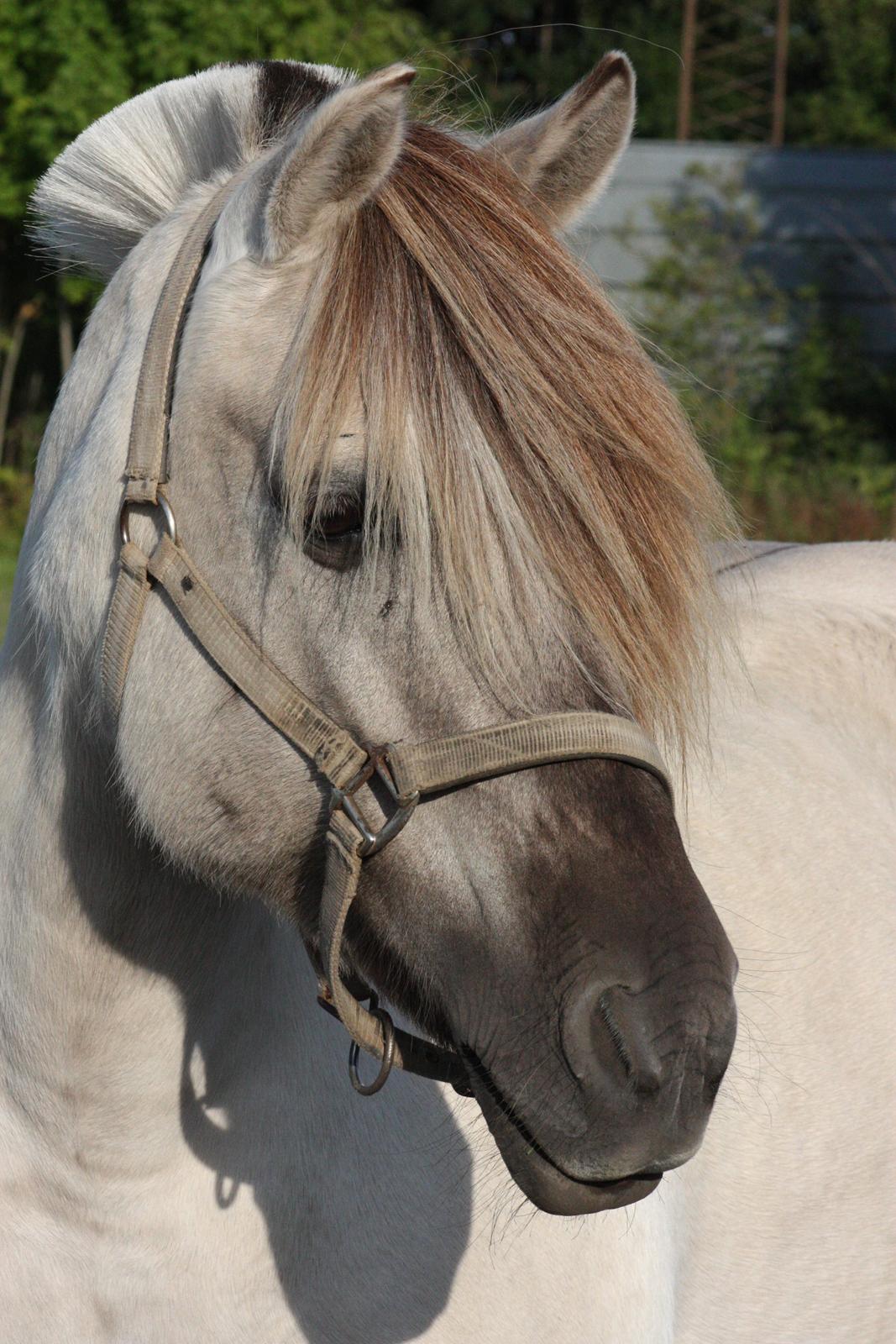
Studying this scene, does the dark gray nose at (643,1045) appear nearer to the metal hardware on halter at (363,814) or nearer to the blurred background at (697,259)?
the metal hardware on halter at (363,814)

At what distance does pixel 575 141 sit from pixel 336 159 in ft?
1.39

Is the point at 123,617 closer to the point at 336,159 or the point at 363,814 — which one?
the point at 363,814

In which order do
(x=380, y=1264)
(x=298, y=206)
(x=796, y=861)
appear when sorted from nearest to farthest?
(x=298, y=206), (x=380, y=1264), (x=796, y=861)

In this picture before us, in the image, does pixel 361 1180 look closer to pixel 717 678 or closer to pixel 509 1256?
pixel 509 1256

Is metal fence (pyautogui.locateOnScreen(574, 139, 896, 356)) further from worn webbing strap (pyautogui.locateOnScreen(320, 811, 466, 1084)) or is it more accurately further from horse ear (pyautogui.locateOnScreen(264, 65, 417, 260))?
worn webbing strap (pyautogui.locateOnScreen(320, 811, 466, 1084))

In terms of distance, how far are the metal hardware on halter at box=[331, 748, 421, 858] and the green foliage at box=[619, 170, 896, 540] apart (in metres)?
9.77

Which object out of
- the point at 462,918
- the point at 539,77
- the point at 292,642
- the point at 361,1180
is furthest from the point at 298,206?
the point at 539,77

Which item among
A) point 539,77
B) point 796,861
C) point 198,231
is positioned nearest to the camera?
point 198,231

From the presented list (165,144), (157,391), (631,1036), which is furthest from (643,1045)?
(165,144)

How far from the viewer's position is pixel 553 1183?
1286 mm

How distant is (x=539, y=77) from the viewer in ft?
72.4

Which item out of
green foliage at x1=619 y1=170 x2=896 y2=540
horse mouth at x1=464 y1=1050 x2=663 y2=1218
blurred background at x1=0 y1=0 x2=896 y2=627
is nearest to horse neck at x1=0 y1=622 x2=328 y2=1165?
horse mouth at x1=464 y1=1050 x2=663 y2=1218

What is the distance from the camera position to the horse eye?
1341 mm

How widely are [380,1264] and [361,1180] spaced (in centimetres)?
10
